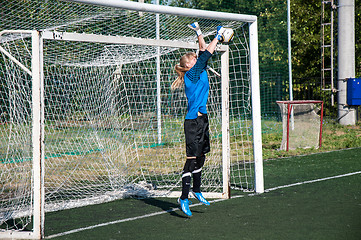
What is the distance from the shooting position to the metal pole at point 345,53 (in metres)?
15.8

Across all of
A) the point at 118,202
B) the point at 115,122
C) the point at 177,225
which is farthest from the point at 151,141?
the point at 177,225

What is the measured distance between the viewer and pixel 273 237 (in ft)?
14.9

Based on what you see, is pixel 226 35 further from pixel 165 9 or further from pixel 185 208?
pixel 185 208

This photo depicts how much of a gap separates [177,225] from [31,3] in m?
3.31

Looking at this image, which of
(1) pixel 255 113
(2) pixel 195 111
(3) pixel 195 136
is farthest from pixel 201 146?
(1) pixel 255 113

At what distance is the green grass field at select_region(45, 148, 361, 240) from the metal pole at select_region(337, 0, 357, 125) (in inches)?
355

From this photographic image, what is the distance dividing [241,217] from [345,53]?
12.1 meters

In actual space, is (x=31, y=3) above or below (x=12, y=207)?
above

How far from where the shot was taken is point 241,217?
539cm

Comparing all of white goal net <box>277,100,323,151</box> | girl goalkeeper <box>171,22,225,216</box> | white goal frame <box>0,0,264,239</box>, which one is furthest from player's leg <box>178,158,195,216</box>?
white goal net <box>277,100,323,151</box>

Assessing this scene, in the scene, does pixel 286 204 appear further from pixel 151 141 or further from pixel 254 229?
pixel 151 141

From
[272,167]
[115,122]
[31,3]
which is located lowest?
[272,167]

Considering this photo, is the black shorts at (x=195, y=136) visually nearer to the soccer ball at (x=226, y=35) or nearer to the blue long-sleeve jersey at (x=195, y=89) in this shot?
the blue long-sleeve jersey at (x=195, y=89)

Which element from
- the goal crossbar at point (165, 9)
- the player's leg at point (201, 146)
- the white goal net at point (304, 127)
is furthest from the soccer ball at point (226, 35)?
the white goal net at point (304, 127)
